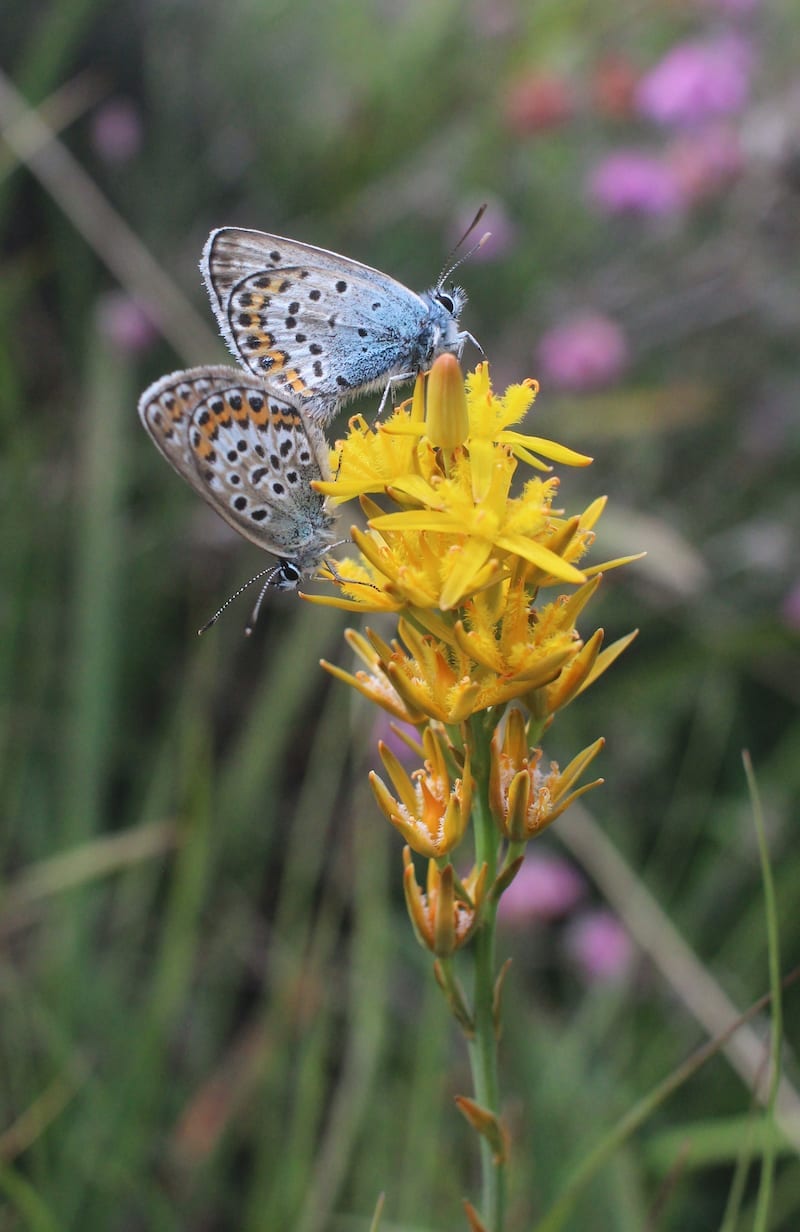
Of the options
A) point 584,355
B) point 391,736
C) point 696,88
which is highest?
point 696,88

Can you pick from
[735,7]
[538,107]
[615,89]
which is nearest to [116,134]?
[538,107]

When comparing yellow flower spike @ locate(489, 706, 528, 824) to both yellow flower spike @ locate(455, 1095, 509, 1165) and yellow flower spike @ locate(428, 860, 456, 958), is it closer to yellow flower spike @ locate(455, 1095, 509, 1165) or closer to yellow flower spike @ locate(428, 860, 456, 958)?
yellow flower spike @ locate(428, 860, 456, 958)

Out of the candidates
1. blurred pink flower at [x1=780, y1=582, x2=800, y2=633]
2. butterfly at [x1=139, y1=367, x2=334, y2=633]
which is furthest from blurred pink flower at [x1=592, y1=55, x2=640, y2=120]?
butterfly at [x1=139, y1=367, x2=334, y2=633]

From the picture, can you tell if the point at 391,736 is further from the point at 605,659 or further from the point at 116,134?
the point at 116,134

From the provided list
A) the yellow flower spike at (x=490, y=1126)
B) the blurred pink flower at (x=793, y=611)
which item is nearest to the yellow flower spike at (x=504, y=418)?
the yellow flower spike at (x=490, y=1126)

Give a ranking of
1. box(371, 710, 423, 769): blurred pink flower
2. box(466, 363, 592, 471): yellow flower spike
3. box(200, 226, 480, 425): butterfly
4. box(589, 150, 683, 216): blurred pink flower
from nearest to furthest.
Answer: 1. box(466, 363, 592, 471): yellow flower spike
2. box(200, 226, 480, 425): butterfly
3. box(371, 710, 423, 769): blurred pink flower
4. box(589, 150, 683, 216): blurred pink flower

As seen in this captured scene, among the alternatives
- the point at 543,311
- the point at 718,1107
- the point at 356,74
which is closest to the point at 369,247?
the point at 543,311

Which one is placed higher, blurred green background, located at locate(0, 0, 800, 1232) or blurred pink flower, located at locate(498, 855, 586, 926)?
blurred green background, located at locate(0, 0, 800, 1232)

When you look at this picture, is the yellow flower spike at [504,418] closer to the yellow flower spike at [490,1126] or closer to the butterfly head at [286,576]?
the butterfly head at [286,576]
